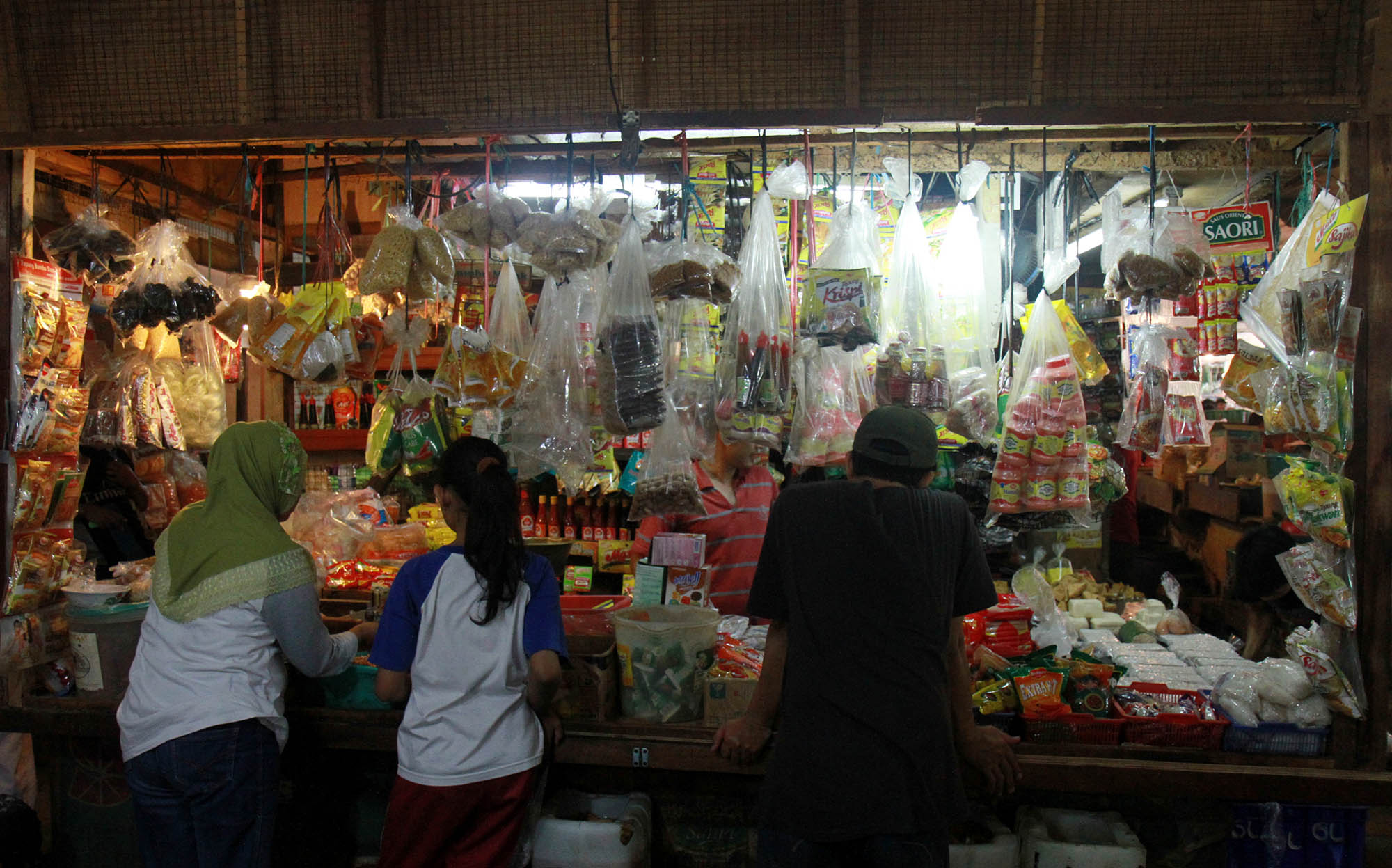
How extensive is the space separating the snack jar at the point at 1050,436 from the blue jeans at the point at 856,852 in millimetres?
1328

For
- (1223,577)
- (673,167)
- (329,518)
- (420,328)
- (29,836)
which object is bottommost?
(29,836)

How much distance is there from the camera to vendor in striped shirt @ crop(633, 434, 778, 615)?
334 cm

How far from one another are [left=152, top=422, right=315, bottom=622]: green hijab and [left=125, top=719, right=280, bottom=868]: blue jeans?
313 millimetres

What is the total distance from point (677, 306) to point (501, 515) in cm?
93

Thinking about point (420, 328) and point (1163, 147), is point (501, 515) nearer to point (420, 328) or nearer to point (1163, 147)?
point (420, 328)

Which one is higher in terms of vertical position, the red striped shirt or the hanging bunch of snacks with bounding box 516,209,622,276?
the hanging bunch of snacks with bounding box 516,209,622,276

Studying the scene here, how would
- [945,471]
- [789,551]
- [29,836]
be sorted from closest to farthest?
1. [789,551]
2. [29,836]
3. [945,471]

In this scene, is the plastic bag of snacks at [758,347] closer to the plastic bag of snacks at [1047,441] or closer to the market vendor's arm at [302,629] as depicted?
the plastic bag of snacks at [1047,441]

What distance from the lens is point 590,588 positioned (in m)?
4.53

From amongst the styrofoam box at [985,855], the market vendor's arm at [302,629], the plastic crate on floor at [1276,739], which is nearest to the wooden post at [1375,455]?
the plastic crate on floor at [1276,739]

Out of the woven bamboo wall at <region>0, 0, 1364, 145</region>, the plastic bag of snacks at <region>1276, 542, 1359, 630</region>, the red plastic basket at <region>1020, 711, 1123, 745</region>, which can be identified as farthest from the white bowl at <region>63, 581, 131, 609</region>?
the plastic bag of snacks at <region>1276, 542, 1359, 630</region>

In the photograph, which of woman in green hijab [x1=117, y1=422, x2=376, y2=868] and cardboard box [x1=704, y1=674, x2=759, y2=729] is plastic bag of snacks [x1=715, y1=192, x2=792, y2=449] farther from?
woman in green hijab [x1=117, y1=422, x2=376, y2=868]

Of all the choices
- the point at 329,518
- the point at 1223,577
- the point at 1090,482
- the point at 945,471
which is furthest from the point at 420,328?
the point at 1223,577

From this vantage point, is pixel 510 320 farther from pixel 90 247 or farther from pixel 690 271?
pixel 90 247
